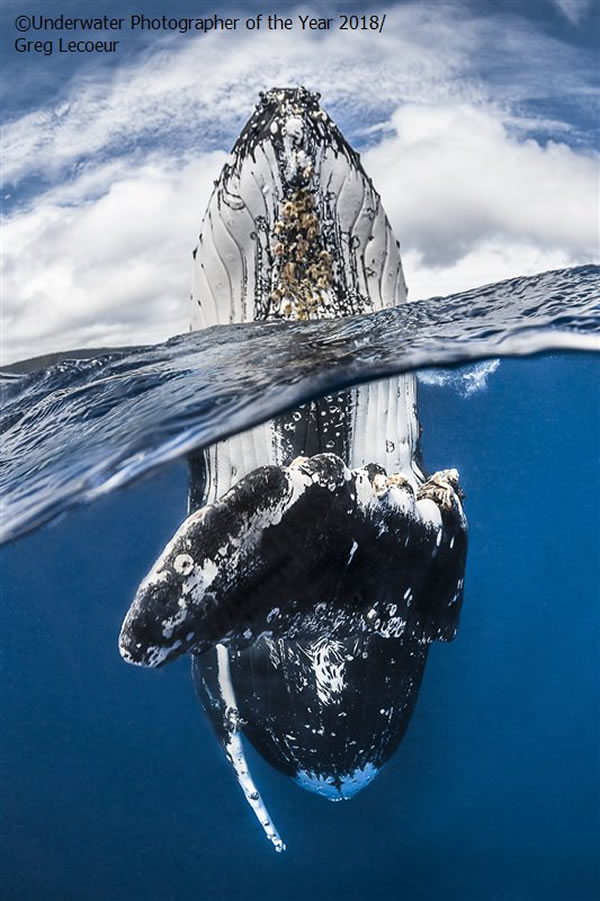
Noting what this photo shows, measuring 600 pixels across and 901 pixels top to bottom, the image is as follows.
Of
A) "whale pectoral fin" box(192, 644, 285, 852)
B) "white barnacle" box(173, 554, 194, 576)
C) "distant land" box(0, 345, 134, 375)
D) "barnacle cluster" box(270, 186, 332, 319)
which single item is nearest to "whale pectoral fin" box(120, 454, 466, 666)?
"white barnacle" box(173, 554, 194, 576)

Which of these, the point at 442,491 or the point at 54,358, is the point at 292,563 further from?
the point at 54,358

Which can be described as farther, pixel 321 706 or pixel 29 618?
pixel 29 618

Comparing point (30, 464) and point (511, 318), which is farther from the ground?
point (511, 318)

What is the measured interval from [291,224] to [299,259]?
7.2 inches

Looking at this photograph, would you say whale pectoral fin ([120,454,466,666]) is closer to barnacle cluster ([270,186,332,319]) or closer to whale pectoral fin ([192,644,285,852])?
whale pectoral fin ([192,644,285,852])

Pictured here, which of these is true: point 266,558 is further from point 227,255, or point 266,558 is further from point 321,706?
point 227,255

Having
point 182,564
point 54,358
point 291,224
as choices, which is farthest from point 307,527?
point 54,358

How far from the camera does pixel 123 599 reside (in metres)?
6.84

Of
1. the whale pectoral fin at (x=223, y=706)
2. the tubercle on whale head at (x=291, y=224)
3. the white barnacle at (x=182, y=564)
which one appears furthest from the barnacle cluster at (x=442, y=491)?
the whale pectoral fin at (x=223, y=706)

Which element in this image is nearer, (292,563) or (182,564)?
(182,564)

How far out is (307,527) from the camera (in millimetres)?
2586

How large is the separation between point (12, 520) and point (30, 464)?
541 mm

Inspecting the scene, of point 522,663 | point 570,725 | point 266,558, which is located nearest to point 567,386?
point 522,663

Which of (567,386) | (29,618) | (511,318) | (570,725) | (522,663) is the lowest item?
(570,725)
